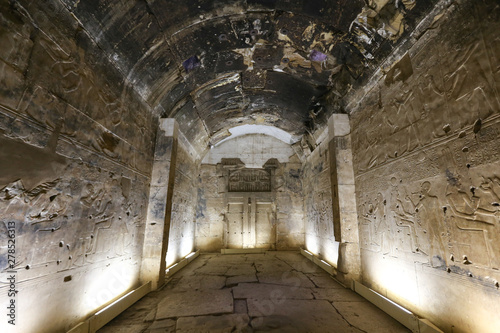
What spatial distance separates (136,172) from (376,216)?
14.5ft

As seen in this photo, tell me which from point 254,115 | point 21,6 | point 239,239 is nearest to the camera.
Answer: point 21,6

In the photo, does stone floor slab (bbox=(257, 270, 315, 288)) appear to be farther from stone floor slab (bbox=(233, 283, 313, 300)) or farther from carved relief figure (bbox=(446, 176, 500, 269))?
carved relief figure (bbox=(446, 176, 500, 269))

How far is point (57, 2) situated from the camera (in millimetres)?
2330

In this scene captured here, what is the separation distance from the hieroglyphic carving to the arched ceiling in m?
3.79

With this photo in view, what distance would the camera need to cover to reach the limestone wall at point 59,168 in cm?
191

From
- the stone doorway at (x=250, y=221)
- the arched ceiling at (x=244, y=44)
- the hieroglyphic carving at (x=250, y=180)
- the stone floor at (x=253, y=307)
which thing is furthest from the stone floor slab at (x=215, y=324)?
the hieroglyphic carving at (x=250, y=180)

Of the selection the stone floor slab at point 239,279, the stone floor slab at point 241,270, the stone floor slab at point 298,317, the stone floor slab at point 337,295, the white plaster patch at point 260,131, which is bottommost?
the stone floor slab at point 241,270

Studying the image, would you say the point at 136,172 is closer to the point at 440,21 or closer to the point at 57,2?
the point at 57,2

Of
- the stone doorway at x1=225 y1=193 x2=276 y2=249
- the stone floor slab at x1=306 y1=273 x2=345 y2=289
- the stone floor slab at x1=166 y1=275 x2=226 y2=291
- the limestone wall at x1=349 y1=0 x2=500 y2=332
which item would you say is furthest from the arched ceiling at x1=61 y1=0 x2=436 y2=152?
the stone doorway at x1=225 y1=193 x2=276 y2=249

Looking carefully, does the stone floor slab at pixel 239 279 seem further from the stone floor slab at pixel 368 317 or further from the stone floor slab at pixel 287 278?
the stone floor slab at pixel 368 317

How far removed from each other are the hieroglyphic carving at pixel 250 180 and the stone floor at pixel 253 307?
4.13 metres

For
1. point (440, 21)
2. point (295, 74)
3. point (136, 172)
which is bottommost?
point (136, 172)

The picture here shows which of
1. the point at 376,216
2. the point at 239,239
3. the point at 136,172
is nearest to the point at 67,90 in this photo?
the point at 136,172

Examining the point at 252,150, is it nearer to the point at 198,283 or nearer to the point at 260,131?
the point at 260,131
